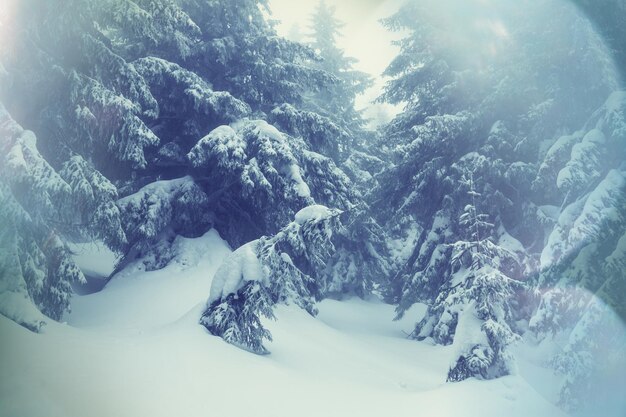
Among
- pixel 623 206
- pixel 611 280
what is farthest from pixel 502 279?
pixel 623 206

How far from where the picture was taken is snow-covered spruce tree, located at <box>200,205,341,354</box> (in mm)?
7328

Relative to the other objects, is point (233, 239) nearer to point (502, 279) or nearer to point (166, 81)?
point (166, 81)

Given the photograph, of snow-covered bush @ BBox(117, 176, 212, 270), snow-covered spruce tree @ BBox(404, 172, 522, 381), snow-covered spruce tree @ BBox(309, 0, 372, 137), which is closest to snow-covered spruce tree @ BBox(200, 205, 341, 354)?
snow-covered spruce tree @ BBox(404, 172, 522, 381)

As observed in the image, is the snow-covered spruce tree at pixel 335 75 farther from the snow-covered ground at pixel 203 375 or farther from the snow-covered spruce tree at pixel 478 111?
the snow-covered ground at pixel 203 375

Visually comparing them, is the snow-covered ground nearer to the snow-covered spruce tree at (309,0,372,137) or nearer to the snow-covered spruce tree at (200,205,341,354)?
the snow-covered spruce tree at (200,205,341,354)

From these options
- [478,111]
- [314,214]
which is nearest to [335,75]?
[478,111]

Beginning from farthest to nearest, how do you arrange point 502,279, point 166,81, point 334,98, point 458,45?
point 334,98 < point 458,45 < point 166,81 < point 502,279

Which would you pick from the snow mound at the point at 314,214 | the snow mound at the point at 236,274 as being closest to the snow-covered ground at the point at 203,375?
the snow mound at the point at 236,274

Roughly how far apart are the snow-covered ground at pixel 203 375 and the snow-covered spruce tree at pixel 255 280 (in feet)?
1.14

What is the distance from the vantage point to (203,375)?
5.70m

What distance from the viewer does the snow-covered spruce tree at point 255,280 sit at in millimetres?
7328

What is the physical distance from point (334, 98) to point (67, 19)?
54.5ft

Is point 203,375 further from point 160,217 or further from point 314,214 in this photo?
point 160,217

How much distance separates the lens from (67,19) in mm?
9297
